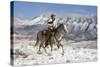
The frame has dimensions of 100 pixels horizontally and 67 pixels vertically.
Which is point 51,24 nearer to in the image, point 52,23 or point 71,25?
point 52,23

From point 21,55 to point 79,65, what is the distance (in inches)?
29.3

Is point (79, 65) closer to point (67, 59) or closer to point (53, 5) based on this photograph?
point (67, 59)

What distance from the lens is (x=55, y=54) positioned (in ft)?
7.66

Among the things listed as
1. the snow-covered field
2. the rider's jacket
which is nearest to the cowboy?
the rider's jacket

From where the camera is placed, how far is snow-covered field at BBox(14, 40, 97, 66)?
2.18 metres

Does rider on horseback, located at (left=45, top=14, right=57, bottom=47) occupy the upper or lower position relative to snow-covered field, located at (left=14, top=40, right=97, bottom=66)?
upper

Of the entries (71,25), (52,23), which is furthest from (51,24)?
(71,25)

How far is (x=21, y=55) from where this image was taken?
2180 mm

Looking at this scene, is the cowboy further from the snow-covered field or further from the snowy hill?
the snow-covered field

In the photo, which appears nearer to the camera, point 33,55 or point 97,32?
point 33,55

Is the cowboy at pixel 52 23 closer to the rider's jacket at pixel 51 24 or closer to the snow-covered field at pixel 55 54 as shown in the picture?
the rider's jacket at pixel 51 24
